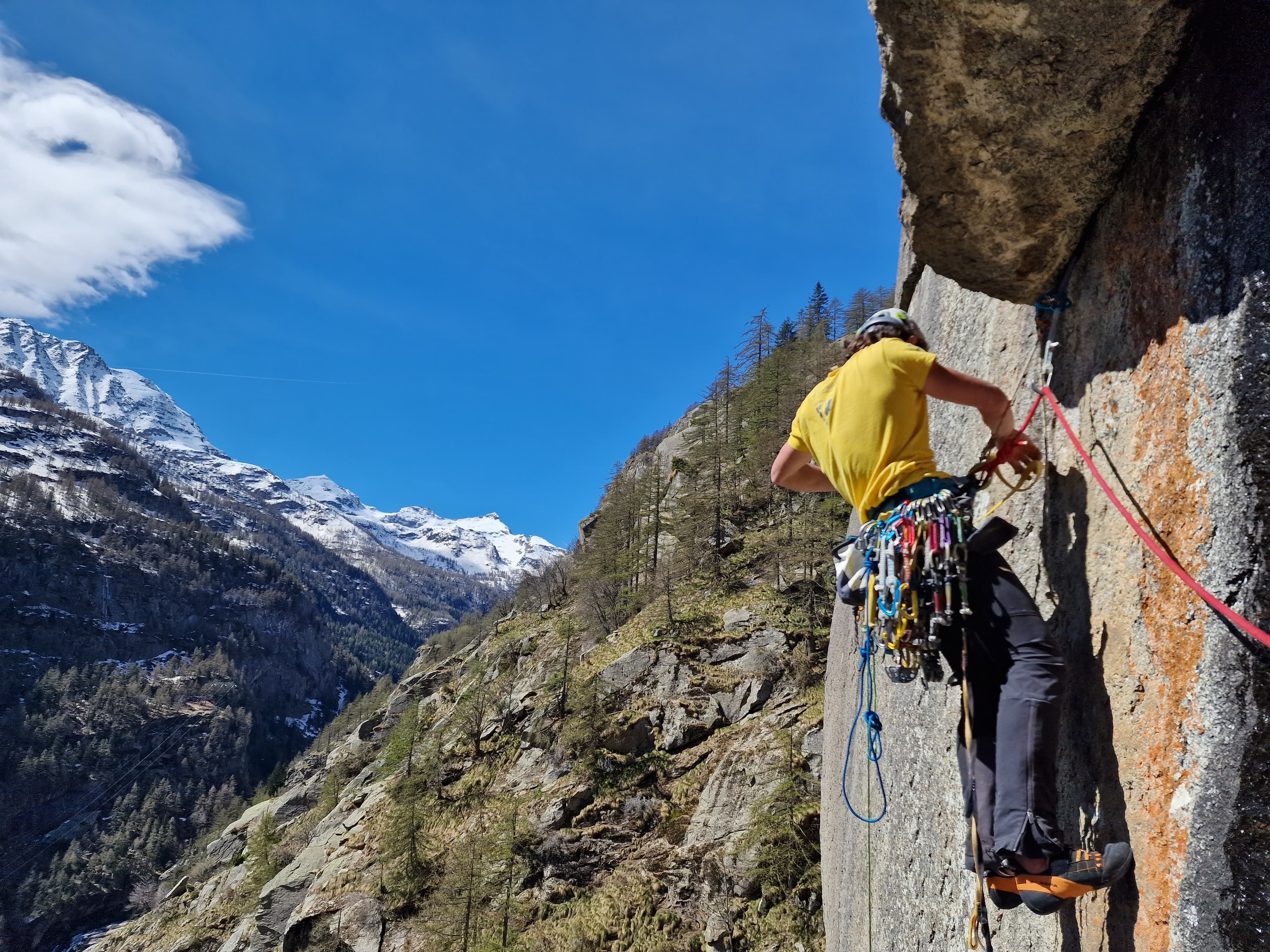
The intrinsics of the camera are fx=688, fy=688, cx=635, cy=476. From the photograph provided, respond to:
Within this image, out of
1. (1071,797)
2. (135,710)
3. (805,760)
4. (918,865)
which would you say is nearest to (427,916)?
(805,760)

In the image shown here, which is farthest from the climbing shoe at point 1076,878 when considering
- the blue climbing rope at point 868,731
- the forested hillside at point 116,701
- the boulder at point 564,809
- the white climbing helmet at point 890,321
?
the forested hillside at point 116,701

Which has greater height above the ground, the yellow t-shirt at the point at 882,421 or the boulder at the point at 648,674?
the boulder at the point at 648,674

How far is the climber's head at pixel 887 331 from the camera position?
3287 millimetres

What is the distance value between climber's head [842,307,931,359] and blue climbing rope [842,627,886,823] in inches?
56.7

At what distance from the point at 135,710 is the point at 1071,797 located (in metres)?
171

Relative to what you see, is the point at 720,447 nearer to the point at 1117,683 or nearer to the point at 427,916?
the point at 427,916

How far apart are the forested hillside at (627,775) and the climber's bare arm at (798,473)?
12284 millimetres

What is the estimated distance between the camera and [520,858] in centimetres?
1889

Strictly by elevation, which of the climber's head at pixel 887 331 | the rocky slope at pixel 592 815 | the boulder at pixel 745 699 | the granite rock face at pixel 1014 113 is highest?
the granite rock face at pixel 1014 113

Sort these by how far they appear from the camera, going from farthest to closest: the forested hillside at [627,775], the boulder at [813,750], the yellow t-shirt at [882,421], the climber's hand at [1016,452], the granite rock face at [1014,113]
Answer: the boulder at [813,750] < the forested hillside at [627,775] < the climber's hand at [1016,452] < the yellow t-shirt at [882,421] < the granite rock face at [1014,113]

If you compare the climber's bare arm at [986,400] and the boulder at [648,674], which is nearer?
the climber's bare arm at [986,400]

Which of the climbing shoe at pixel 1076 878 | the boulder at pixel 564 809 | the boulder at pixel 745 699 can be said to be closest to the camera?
the climbing shoe at pixel 1076 878

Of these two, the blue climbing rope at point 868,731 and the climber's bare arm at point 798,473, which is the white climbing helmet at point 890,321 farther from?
the blue climbing rope at point 868,731

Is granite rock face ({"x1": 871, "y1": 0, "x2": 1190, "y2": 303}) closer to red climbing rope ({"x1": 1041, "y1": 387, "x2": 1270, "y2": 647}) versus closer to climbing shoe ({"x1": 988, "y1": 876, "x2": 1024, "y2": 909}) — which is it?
red climbing rope ({"x1": 1041, "y1": 387, "x2": 1270, "y2": 647})
